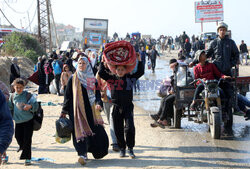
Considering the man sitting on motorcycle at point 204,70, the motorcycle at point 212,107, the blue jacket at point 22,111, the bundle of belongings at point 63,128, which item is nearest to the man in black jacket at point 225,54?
the man sitting on motorcycle at point 204,70

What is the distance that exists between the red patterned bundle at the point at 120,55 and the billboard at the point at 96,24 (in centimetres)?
2709

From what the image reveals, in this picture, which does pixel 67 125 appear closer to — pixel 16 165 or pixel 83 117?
pixel 83 117

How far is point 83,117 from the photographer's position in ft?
20.8

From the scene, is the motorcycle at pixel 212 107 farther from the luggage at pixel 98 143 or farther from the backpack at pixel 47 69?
the backpack at pixel 47 69

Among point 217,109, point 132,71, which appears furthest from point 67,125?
point 217,109

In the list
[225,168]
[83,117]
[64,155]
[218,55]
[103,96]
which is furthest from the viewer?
[218,55]

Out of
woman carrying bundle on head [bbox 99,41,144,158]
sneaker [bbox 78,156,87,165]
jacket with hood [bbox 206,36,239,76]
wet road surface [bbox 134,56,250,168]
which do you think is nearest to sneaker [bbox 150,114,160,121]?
wet road surface [bbox 134,56,250,168]

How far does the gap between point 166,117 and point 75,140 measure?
119 inches

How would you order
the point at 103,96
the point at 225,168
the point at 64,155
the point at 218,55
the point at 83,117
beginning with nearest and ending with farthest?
the point at 225,168, the point at 83,117, the point at 64,155, the point at 103,96, the point at 218,55

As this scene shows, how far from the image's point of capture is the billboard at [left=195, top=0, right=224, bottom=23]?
5062cm

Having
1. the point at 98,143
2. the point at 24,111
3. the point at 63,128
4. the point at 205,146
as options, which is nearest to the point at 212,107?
the point at 205,146

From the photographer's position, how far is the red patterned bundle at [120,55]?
6.50 meters

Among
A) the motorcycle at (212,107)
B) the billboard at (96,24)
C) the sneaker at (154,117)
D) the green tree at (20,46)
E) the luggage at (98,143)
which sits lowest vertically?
→ the luggage at (98,143)

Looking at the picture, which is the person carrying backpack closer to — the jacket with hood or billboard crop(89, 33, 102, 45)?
the jacket with hood
